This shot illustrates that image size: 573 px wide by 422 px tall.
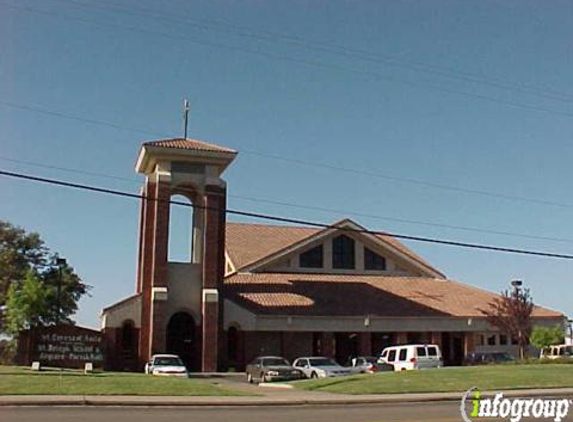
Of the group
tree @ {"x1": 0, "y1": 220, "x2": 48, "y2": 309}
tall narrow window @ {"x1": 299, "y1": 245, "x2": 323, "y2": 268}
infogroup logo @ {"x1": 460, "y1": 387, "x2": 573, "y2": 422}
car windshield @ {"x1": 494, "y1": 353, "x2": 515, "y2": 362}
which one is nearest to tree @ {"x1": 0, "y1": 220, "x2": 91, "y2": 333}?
tree @ {"x1": 0, "y1": 220, "x2": 48, "y2": 309}

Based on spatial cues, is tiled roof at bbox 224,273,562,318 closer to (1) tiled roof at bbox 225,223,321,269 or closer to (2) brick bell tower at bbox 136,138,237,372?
(1) tiled roof at bbox 225,223,321,269

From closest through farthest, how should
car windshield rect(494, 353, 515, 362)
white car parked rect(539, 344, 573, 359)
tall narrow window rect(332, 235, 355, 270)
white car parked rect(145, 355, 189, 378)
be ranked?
white car parked rect(145, 355, 189, 378)
car windshield rect(494, 353, 515, 362)
white car parked rect(539, 344, 573, 359)
tall narrow window rect(332, 235, 355, 270)

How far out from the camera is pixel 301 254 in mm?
57062

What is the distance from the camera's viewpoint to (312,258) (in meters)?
57.5

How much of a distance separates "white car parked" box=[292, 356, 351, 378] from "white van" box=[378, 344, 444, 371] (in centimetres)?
332

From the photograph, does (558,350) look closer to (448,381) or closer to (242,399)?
(448,381)

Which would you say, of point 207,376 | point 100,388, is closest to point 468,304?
point 207,376

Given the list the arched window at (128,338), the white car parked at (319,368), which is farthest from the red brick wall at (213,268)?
the white car parked at (319,368)

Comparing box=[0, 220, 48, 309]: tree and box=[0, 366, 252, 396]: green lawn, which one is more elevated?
box=[0, 220, 48, 309]: tree

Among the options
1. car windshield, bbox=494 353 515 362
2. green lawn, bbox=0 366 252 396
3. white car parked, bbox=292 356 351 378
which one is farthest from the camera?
car windshield, bbox=494 353 515 362

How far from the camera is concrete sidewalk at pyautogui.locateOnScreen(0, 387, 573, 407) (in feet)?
72.0

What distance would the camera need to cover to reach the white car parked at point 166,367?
39438 millimetres

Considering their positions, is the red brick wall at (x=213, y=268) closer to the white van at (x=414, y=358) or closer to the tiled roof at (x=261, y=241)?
the tiled roof at (x=261, y=241)

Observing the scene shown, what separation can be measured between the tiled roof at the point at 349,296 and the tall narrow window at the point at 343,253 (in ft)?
3.29
